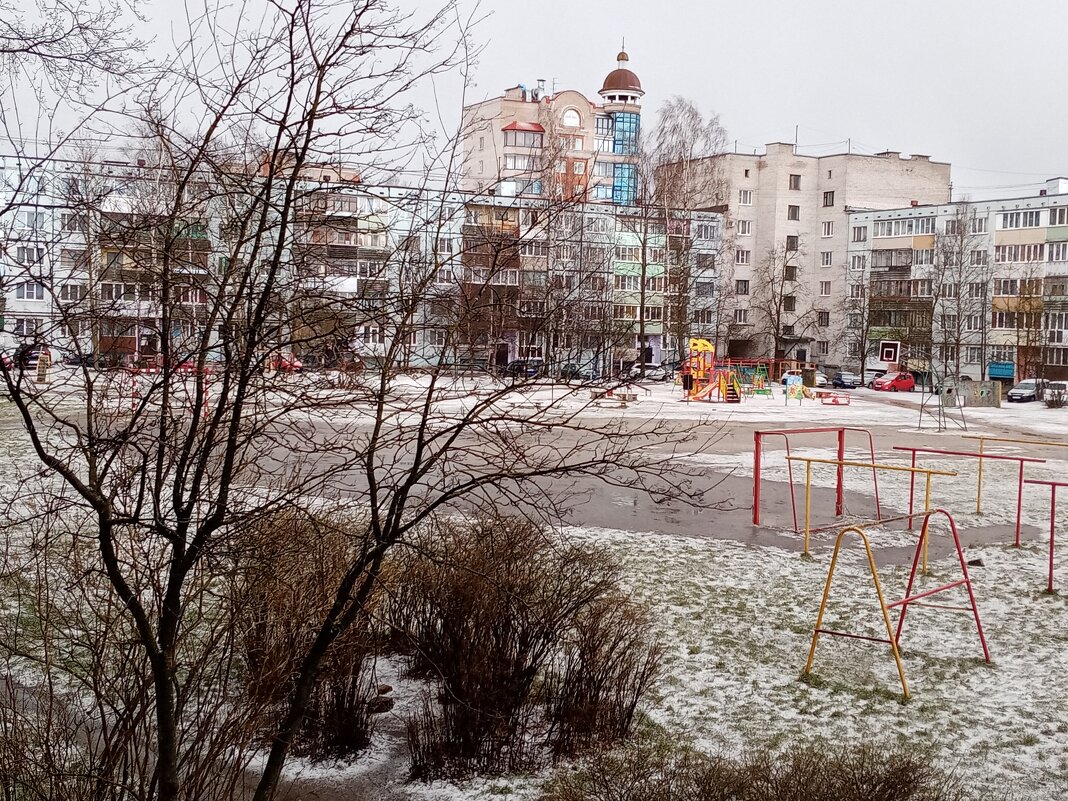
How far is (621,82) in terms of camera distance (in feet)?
262

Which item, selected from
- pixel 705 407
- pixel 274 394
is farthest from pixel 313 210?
pixel 705 407

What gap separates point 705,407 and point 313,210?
31597 mm

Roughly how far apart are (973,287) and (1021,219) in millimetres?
6606

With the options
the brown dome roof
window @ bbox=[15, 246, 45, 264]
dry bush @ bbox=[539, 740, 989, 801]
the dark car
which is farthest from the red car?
window @ bbox=[15, 246, 45, 264]

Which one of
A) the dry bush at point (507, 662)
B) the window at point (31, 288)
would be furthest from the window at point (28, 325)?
the dry bush at point (507, 662)

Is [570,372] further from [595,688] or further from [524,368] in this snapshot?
[595,688]

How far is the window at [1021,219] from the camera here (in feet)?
211

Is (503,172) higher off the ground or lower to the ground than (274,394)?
higher

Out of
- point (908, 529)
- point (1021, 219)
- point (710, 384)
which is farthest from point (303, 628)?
point (1021, 219)

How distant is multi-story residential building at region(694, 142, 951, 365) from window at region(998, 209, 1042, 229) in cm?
1155

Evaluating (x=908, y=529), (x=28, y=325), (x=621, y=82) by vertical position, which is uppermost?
(x=621, y=82)

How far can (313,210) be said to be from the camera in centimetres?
409

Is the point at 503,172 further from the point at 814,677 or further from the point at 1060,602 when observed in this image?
the point at 1060,602

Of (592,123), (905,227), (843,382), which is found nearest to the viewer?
(843,382)
